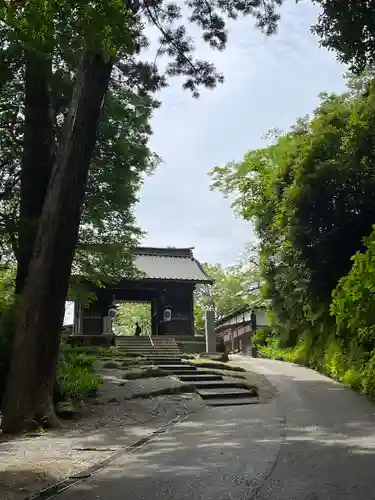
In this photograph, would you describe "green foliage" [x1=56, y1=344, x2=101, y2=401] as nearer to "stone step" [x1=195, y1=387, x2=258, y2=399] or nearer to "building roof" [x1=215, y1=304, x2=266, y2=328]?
"stone step" [x1=195, y1=387, x2=258, y2=399]

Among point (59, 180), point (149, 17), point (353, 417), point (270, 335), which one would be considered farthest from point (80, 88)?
point (270, 335)

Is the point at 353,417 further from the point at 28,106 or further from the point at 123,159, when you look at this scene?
the point at 28,106

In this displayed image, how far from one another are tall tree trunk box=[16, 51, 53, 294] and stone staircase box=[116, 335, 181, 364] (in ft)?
31.6

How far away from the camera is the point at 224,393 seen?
1232 cm

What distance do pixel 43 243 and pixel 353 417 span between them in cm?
602

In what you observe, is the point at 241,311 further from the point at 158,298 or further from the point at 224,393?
the point at 224,393

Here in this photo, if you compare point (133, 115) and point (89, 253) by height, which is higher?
point (133, 115)

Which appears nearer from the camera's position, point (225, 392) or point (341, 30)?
point (341, 30)

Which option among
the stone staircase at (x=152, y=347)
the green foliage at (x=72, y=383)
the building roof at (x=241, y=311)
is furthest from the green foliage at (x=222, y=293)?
the green foliage at (x=72, y=383)

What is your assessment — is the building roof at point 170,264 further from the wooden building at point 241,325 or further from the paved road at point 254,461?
the paved road at point 254,461

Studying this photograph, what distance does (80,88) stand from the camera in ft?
27.9

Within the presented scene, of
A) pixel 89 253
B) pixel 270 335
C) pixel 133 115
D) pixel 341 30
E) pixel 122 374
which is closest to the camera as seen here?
pixel 341 30

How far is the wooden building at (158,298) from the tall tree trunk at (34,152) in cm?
1502

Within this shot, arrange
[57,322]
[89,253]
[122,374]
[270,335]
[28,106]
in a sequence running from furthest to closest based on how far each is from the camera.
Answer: [270,335] → [89,253] → [122,374] → [28,106] → [57,322]
